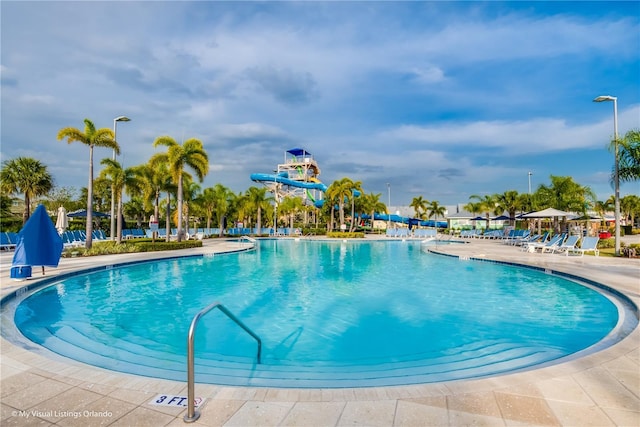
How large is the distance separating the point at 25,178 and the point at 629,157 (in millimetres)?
36700

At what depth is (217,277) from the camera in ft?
38.8

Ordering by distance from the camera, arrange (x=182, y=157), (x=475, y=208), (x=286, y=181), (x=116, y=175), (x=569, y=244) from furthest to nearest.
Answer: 1. (x=286, y=181)
2. (x=475, y=208)
3. (x=182, y=157)
4. (x=116, y=175)
5. (x=569, y=244)

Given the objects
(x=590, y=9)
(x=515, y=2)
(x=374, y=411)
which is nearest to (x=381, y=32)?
(x=515, y=2)

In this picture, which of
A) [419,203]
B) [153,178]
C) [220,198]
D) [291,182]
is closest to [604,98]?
[153,178]

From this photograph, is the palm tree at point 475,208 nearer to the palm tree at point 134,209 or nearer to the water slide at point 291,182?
the water slide at point 291,182

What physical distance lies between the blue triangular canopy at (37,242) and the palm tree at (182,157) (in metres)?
11.7

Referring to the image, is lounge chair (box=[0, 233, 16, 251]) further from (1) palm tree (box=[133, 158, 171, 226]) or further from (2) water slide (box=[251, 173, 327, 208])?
(2) water slide (box=[251, 173, 327, 208])

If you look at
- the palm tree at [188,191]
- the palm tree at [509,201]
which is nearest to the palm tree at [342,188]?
the palm tree at [188,191]

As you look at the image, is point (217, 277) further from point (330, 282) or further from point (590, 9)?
point (590, 9)

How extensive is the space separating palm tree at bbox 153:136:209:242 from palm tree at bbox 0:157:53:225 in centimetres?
1169

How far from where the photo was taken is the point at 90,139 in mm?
16891

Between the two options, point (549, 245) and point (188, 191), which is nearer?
point (549, 245)

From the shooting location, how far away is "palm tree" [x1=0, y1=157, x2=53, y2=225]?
2497 centimetres

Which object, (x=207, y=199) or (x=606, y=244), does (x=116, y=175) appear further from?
(x=606, y=244)
